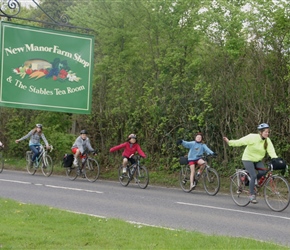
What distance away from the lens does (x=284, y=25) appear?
19.9m

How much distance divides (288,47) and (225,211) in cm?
744

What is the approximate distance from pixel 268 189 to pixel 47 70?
5873 mm

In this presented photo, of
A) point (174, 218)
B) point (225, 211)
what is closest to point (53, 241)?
point (174, 218)

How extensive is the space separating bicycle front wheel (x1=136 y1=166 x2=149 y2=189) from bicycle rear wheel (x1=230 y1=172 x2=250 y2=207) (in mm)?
4699

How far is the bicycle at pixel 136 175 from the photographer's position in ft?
66.9

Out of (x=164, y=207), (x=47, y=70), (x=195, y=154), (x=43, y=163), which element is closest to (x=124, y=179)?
(x=195, y=154)

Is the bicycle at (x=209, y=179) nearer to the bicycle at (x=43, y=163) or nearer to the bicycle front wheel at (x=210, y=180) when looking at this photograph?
the bicycle front wheel at (x=210, y=180)

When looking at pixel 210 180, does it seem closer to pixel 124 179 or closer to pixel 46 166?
pixel 124 179

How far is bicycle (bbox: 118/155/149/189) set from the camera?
803 inches

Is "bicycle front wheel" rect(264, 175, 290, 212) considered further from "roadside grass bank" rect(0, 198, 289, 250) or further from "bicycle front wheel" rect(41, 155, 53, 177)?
"bicycle front wheel" rect(41, 155, 53, 177)

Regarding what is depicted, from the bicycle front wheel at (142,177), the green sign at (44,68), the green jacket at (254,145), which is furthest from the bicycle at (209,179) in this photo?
the green sign at (44,68)

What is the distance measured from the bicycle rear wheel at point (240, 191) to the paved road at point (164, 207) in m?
0.17

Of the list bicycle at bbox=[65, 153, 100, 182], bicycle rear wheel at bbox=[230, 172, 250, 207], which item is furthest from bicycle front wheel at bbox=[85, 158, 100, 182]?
bicycle rear wheel at bbox=[230, 172, 250, 207]

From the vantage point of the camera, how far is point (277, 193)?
14734 millimetres
